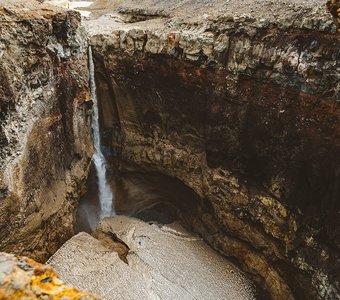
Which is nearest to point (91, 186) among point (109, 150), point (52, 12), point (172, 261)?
point (109, 150)

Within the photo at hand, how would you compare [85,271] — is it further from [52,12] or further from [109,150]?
[52,12]

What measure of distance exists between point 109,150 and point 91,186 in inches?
47.9

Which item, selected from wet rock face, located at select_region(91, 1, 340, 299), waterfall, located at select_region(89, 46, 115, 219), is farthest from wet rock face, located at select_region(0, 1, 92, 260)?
wet rock face, located at select_region(91, 1, 340, 299)

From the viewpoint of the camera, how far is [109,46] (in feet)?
28.3

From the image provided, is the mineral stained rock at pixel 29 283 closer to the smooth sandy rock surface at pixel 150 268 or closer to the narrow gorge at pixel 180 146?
the narrow gorge at pixel 180 146

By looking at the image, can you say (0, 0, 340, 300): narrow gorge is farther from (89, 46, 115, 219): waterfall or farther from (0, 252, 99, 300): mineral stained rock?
(0, 252, 99, 300): mineral stained rock

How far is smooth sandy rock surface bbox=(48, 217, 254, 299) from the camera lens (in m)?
7.16

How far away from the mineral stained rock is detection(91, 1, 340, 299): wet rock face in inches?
202

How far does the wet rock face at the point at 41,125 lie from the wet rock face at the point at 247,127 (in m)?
1.42

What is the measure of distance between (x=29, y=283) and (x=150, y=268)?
17.9 ft

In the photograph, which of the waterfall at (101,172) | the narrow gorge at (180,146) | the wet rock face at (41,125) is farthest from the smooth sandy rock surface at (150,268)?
the waterfall at (101,172)

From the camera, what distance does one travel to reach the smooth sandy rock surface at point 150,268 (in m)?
7.16

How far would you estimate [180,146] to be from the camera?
8.85 meters

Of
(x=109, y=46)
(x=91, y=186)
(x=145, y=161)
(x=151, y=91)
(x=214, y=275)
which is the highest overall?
(x=109, y=46)
